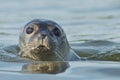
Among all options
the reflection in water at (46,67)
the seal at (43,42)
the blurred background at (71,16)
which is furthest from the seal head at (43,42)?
the blurred background at (71,16)

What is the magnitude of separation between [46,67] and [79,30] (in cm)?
615

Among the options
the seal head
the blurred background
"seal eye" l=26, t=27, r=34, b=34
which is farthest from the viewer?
the blurred background

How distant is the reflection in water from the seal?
18 cm

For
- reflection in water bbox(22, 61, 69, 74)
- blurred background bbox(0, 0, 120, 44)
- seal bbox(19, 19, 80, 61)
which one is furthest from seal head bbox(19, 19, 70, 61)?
blurred background bbox(0, 0, 120, 44)

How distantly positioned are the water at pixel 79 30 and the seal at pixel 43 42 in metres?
0.23

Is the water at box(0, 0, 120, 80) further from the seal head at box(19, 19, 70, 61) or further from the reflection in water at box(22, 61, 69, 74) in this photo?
the seal head at box(19, 19, 70, 61)

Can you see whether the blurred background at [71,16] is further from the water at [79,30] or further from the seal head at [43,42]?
the seal head at [43,42]

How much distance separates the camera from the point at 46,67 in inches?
240

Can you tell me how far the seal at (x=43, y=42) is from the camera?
656 centimetres

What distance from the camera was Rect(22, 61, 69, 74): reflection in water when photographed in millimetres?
5801

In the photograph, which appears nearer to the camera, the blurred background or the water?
the water

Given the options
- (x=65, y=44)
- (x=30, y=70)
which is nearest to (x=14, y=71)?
(x=30, y=70)

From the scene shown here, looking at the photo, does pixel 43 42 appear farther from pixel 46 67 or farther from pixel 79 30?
pixel 79 30

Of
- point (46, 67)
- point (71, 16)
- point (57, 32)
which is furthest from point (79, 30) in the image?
point (46, 67)
